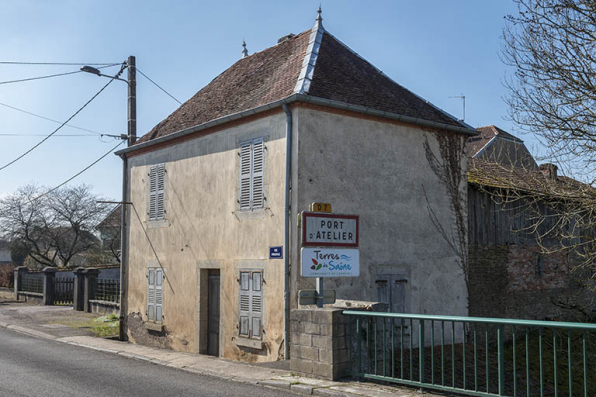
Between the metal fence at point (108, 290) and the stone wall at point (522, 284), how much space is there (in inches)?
517

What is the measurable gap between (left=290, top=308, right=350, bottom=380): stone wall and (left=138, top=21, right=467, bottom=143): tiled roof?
5.00 meters

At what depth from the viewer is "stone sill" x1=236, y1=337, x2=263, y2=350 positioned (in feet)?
41.6

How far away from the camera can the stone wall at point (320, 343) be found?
8.79m

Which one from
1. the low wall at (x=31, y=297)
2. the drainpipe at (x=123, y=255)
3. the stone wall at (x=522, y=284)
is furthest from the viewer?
the low wall at (x=31, y=297)

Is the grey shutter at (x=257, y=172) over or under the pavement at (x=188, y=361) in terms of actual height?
over

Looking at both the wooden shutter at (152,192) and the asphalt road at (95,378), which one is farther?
the wooden shutter at (152,192)

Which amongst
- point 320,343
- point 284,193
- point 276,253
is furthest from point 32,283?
point 320,343

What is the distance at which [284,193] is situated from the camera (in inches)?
489

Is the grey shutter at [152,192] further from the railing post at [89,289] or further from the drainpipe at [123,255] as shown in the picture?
the railing post at [89,289]

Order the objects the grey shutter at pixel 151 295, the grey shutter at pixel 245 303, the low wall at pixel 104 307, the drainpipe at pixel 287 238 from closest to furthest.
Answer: the drainpipe at pixel 287 238 → the grey shutter at pixel 245 303 → the grey shutter at pixel 151 295 → the low wall at pixel 104 307

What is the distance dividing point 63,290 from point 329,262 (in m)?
21.9

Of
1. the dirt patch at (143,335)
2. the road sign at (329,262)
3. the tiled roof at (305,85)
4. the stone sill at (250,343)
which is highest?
the tiled roof at (305,85)

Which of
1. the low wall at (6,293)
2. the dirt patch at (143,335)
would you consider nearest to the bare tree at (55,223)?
the low wall at (6,293)

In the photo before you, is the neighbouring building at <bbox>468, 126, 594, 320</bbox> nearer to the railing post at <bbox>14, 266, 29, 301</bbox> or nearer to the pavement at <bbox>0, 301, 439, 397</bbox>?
the pavement at <bbox>0, 301, 439, 397</bbox>
